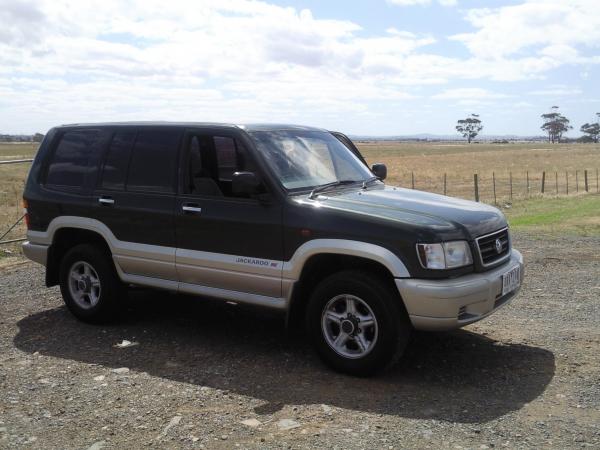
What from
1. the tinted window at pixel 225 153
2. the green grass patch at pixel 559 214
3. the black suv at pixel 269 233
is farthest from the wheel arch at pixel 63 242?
the green grass patch at pixel 559 214

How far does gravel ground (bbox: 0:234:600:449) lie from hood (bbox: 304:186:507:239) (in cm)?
116

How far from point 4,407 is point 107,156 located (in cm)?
256

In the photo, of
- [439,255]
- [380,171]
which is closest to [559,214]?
[380,171]

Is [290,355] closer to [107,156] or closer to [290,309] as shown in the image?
[290,309]

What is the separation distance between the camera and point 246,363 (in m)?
5.23

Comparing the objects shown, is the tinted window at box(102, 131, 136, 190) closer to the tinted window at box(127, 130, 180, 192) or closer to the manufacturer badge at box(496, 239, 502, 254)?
the tinted window at box(127, 130, 180, 192)

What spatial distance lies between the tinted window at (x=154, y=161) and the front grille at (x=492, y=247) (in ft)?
8.84

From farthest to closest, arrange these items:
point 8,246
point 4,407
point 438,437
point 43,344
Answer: point 8,246 → point 43,344 → point 4,407 → point 438,437

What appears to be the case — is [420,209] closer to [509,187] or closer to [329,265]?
[329,265]

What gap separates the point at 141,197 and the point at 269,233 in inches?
57.2

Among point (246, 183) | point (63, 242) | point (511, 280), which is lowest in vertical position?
point (511, 280)

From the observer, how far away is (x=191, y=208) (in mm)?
5512

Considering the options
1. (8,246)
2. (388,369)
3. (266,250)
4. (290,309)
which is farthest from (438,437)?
(8,246)

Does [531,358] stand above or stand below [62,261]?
below
